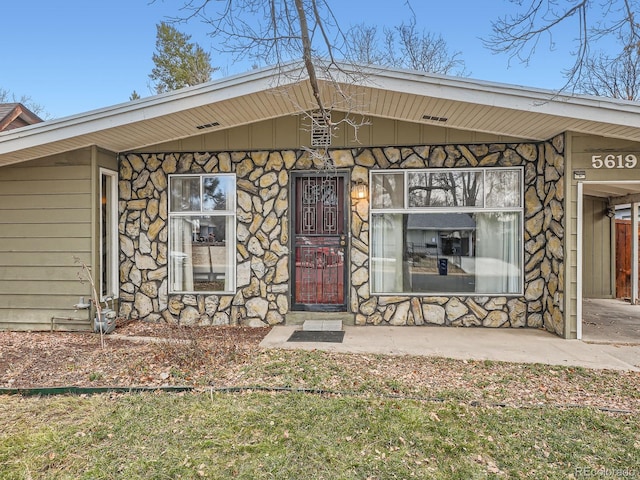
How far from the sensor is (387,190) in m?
5.30

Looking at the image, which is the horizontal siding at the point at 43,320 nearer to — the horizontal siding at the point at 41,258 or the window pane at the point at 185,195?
the horizontal siding at the point at 41,258

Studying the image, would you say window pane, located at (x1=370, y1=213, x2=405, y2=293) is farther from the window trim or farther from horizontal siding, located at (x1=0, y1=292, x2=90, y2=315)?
horizontal siding, located at (x1=0, y1=292, x2=90, y2=315)

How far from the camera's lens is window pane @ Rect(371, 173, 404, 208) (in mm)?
5273

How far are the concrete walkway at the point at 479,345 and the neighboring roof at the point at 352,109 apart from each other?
8.05 feet

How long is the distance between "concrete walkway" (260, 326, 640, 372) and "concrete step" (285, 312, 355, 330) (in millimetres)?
184

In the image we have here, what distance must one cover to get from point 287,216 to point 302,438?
3.36 meters

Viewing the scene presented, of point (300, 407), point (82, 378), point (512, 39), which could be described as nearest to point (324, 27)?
point (512, 39)

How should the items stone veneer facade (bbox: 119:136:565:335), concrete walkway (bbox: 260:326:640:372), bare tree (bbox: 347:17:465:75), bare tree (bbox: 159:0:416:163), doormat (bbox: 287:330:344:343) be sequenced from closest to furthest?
1. bare tree (bbox: 159:0:416:163)
2. concrete walkway (bbox: 260:326:640:372)
3. doormat (bbox: 287:330:344:343)
4. stone veneer facade (bbox: 119:136:565:335)
5. bare tree (bbox: 347:17:465:75)

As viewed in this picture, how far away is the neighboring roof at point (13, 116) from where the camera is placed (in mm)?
6168

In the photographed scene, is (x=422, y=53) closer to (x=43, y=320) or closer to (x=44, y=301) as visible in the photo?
(x=44, y=301)

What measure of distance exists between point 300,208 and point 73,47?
9200mm

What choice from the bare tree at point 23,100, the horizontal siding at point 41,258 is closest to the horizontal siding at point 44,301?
the horizontal siding at point 41,258

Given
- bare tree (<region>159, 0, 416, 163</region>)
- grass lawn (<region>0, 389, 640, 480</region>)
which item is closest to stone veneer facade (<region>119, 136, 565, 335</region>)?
bare tree (<region>159, 0, 416, 163</region>)

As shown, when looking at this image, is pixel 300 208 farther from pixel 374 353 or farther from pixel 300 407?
pixel 300 407
